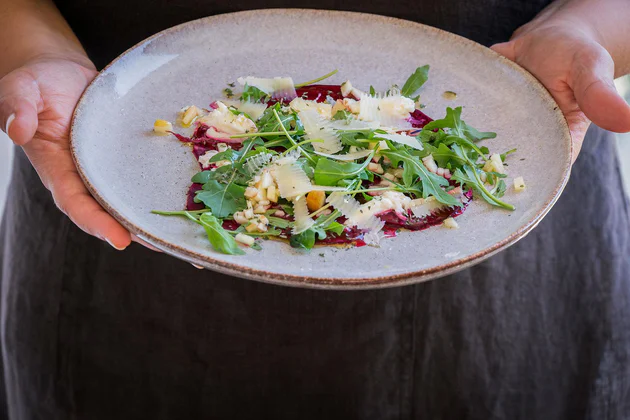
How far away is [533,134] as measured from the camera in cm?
116

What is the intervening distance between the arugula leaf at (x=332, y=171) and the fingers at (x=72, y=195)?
0.92 feet

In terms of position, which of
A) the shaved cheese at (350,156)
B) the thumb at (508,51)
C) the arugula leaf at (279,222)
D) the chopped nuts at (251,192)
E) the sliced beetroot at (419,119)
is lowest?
the arugula leaf at (279,222)

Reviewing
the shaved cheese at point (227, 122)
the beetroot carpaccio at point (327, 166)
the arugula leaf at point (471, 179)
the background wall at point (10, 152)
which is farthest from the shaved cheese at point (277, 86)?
the background wall at point (10, 152)

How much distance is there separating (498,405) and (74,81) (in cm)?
101

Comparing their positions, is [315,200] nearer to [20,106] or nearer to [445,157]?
[445,157]

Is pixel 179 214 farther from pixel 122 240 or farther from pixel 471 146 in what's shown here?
pixel 471 146

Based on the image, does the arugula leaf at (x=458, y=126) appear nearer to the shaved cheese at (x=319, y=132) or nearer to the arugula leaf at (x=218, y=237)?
the shaved cheese at (x=319, y=132)

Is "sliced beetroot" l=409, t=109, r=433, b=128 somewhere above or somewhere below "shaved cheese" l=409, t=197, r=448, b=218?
above

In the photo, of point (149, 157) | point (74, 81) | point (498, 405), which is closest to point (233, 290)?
point (149, 157)

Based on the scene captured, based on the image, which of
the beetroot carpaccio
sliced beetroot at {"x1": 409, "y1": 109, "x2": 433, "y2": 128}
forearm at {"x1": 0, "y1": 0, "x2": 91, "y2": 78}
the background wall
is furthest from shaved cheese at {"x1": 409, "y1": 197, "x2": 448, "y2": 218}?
the background wall

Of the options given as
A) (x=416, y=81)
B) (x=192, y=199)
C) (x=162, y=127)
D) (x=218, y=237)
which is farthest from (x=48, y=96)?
(x=416, y=81)

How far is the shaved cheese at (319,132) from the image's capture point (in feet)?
3.68

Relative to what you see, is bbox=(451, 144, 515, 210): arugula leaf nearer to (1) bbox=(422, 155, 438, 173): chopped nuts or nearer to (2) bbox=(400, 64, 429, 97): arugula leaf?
(1) bbox=(422, 155, 438, 173): chopped nuts

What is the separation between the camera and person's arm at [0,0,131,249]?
3.23 feet
